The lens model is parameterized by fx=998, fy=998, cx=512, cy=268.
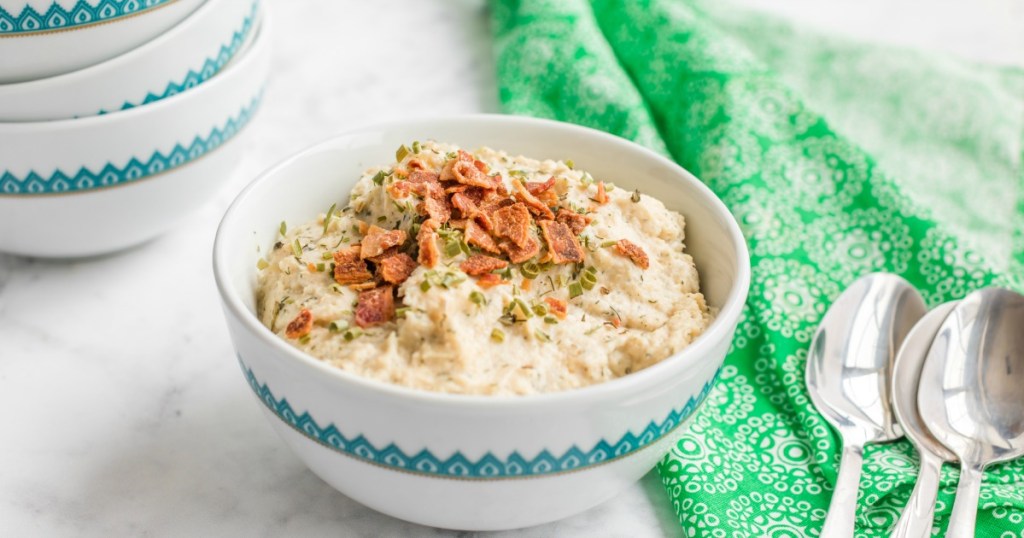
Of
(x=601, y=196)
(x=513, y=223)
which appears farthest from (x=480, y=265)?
(x=601, y=196)

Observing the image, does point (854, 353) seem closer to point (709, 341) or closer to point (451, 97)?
point (709, 341)

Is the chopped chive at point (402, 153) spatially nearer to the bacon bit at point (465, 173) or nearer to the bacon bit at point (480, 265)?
the bacon bit at point (465, 173)

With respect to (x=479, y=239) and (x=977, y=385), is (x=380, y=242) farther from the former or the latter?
(x=977, y=385)

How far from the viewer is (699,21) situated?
319 centimetres

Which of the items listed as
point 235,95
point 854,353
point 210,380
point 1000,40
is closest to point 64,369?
point 210,380

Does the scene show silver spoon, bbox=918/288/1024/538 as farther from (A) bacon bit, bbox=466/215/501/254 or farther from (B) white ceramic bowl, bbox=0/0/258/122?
(B) white ceramic bowl, bbox=0/0/258/122

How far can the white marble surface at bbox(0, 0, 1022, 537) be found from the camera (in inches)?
72.4

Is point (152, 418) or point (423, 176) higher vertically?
point (423, 176)

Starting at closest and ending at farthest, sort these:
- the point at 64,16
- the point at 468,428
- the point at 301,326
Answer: the point at 468,428, the point at 301,326, the point at 64,16

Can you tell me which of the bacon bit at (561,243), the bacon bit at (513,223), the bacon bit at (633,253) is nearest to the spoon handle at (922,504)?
the bacon bit at (633,253)

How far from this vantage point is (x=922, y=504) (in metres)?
1.88

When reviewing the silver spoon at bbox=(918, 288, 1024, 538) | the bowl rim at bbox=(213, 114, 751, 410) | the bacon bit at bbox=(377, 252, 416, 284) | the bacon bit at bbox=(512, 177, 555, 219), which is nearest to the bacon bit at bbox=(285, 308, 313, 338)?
the bowl rim at bbox=(213, 114, 751, 410)

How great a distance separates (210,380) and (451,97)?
1425 mm

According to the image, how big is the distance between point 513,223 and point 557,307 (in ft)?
0.68
